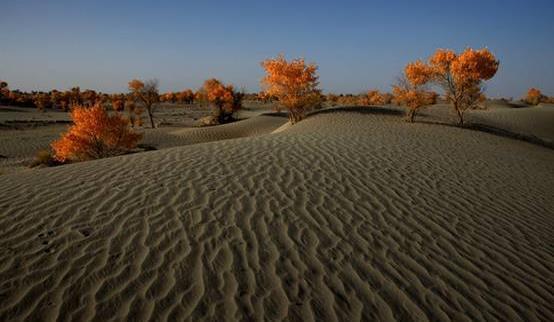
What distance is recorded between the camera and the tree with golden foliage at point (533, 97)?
5206 centimetres

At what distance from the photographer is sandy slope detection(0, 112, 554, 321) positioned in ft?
10.7

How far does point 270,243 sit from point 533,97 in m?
67.3

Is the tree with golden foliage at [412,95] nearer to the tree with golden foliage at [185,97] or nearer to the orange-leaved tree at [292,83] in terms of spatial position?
the orange-leaved tree at [292,83]

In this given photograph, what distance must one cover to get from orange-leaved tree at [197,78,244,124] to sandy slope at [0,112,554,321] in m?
27.8

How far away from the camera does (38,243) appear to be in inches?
158

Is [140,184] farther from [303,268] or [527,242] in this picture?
[527,242]

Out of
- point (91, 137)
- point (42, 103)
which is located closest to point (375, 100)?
point (91, 137)

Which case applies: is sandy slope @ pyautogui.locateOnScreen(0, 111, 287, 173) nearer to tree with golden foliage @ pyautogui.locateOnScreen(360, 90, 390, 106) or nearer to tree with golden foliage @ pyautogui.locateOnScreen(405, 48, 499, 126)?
tree with golden foliage @ pyautogui.locateOnScreen(405, 48, 499, 126)

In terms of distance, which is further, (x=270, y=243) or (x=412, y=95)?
(x=412, y=95)

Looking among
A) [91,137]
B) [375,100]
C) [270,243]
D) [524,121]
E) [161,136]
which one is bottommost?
[161,136]

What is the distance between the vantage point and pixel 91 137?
14.8 metres

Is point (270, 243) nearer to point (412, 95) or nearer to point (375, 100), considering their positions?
point (412, 95)

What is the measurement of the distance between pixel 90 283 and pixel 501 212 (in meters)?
6.76

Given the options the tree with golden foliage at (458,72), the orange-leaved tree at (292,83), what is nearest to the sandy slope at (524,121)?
the tree with golden foliage at (458,72)
